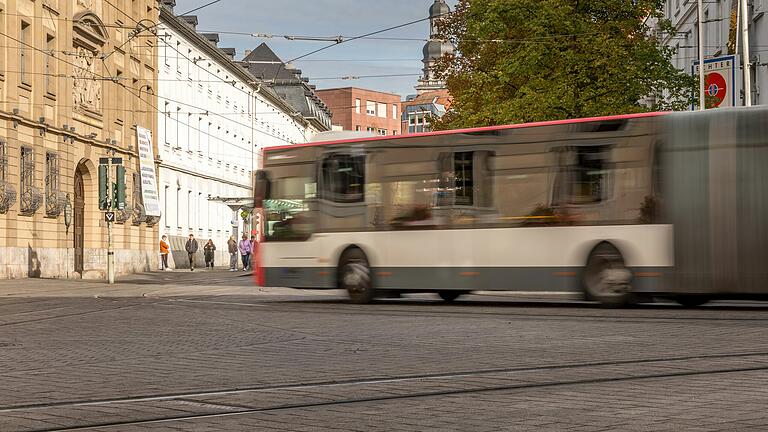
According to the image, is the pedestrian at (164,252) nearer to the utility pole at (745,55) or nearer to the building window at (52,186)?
the building window at (52,186)

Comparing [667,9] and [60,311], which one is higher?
[667,9]

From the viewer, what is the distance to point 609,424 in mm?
6961

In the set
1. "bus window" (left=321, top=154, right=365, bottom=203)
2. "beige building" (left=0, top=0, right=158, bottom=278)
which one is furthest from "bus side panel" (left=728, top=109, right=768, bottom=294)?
"beige building" (left=0, top=0, right=158, bottom=278)

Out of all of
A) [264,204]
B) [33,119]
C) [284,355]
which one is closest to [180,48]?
[33,119]

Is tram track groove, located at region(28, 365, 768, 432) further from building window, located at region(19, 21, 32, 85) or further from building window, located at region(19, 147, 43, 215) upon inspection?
building window, located at region(19, 21, 32, 85)

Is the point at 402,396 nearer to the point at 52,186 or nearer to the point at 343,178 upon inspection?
the point at 343,178

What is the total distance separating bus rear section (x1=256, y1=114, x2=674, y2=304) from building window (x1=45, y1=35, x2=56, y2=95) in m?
19.4

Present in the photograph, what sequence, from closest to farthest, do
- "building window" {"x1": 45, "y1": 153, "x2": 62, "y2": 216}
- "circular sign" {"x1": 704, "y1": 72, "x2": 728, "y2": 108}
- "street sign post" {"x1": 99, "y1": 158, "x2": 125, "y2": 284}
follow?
"circular sign" {"x1": 704, "y1": 72, "x2": 728, "y2": 108}
"street sign post" {"x1": 99, "y1": 158, "x2": 125, "y2": 284}
"building window" {"x1": 45, "y1": 153, "x2": 62, "y2": 216}

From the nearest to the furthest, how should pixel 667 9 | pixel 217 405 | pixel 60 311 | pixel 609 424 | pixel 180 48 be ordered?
pixel 609 424
pixel 217 405
pixel 60 311
pixel 180 48
pixel 667 9

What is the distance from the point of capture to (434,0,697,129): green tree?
37094 millimetres

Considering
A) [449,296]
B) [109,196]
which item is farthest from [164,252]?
[449,296]

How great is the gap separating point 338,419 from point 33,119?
33669 millimetres

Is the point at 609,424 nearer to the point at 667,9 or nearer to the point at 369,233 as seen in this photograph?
the point at 369,233

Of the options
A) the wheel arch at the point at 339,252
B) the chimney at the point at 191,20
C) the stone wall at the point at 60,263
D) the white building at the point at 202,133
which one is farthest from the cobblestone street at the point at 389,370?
the chimney at the point at 191,20
